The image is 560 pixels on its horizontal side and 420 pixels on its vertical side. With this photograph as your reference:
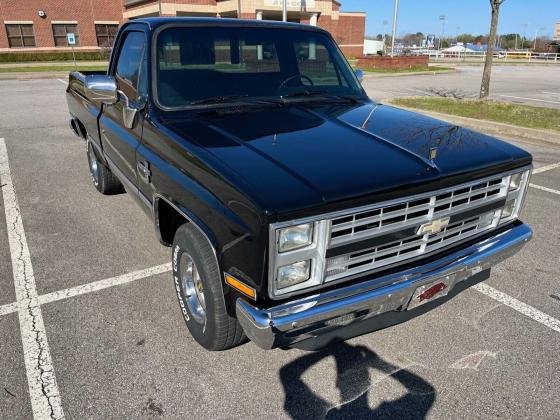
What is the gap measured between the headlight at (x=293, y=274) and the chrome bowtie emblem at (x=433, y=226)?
667 mm

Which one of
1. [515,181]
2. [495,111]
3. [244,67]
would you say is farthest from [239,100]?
[495,111]

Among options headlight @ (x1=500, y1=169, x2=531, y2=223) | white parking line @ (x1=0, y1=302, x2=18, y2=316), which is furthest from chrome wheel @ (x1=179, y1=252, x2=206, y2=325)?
headlight @ (x1=500, y1=169, x2=531, y2=223)

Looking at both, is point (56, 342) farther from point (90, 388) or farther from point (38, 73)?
point (38, 73)

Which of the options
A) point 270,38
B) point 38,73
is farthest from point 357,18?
point 270,38

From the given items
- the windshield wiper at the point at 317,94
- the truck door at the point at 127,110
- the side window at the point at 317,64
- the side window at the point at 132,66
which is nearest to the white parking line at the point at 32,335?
the truck door at the point at 127,110

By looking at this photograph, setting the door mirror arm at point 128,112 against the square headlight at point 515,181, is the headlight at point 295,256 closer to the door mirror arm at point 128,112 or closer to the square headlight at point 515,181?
the square headlight at point 515,181

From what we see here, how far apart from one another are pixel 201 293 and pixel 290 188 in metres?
1.02

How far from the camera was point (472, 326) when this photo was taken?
311 centimetres

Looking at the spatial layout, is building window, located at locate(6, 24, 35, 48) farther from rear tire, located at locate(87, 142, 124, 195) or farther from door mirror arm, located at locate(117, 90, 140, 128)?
door mirror arm, located at locate(117, 90, 140, 128)

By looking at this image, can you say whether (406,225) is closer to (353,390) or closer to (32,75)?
(353,390)

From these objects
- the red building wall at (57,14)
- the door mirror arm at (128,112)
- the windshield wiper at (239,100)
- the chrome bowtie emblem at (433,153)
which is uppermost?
the red building wall at (57,14)

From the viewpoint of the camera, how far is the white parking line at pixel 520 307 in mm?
3149

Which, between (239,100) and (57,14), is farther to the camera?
(57,14)

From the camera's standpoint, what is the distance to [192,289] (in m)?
2.91
